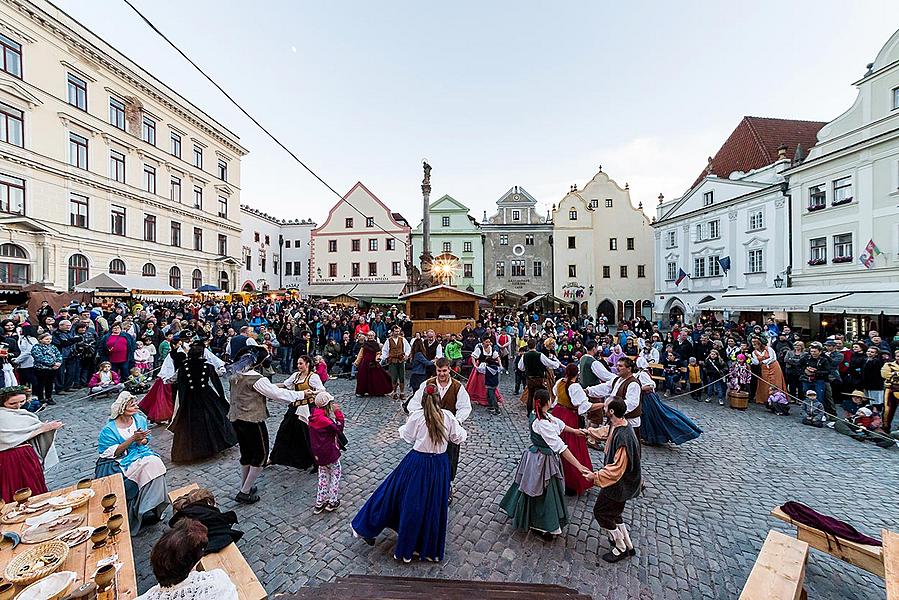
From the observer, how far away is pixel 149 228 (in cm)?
2977

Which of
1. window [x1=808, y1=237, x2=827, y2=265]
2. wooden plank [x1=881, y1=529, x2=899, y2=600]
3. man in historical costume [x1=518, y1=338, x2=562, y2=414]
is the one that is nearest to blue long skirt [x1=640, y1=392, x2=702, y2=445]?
man in historical costume [x1=518, y1=338, x2=562, y2=414]

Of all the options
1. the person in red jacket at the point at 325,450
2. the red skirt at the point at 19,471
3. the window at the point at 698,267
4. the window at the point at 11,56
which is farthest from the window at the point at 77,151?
the window at the point at 698,267

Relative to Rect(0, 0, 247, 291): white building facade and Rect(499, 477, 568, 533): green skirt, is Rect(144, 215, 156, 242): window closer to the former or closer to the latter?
Rect(0, 0, 247, 291): white building facade

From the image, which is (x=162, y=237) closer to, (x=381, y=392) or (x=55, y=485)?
(x=381, y=392)

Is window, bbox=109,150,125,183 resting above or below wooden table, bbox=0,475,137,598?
above

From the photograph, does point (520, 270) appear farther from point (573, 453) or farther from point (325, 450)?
point (325, 450)

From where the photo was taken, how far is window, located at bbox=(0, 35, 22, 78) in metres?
21.0

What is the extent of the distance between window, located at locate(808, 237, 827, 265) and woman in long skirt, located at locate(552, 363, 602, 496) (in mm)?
23786

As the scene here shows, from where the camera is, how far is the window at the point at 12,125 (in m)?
21.2

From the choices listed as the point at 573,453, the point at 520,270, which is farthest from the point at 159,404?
the point at 520,270

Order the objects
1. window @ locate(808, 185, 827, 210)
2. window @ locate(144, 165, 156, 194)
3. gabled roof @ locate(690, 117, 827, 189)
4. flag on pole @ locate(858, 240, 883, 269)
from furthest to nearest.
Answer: window @ locate(144, 165, 156, 194) < gabled roof @ locate(690, 117, 827, 189) < window @ locate(808, 185, 827, 210) < flag on pole @ locate(858, 240, 883, 269)

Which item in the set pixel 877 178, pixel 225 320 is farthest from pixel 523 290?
pixel 225 320

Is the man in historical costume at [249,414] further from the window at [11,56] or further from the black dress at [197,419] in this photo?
the window at [11,56]

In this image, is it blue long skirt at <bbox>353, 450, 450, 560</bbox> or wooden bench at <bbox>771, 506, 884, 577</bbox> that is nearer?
wooden bench at <bbox>771, 506, 884, 577</bbox>
